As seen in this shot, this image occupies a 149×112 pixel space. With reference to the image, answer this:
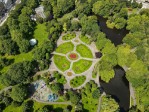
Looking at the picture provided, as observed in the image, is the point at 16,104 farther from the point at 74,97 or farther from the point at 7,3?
the point at 7,3

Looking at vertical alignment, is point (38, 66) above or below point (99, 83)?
above

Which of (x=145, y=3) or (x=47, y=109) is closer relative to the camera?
(x=47, y=109)

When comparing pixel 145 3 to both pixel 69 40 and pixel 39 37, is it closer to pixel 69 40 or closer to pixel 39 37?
pixel 69 40

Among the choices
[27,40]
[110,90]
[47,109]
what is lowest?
[110,90]

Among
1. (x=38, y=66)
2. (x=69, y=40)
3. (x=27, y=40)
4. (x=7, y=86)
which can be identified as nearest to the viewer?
(x=7, y=86)

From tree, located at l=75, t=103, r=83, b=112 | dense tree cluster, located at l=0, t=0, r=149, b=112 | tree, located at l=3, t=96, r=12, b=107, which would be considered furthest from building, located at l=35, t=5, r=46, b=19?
tree, located at l=75, t=103, r=83, b=112

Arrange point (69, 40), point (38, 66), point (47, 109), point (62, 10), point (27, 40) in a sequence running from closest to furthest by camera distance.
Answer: point (47, 109) → point (38, 66) → point (27, 40) → point (69, 40) → point (62, 10)

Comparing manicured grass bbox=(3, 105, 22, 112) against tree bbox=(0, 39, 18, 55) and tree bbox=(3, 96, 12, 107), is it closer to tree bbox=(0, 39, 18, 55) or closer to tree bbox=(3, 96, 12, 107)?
tree bbox=(3, 96, 12, 107)

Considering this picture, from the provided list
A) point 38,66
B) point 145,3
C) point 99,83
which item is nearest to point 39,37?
point 38,66
